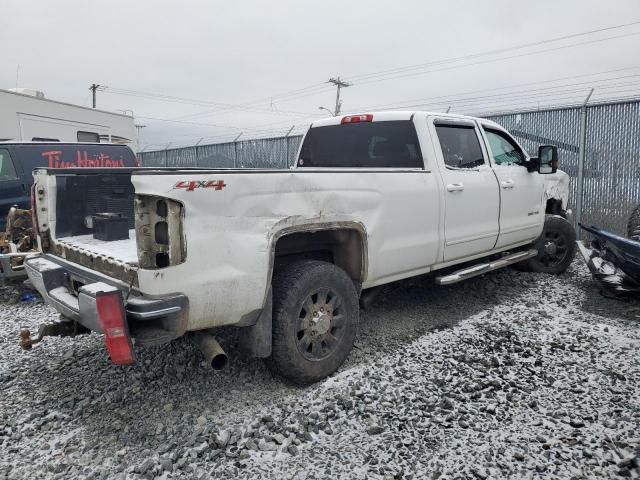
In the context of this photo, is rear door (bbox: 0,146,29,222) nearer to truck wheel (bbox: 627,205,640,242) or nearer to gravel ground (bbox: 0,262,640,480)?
gravel ground (bbox: 0,262,640,480)

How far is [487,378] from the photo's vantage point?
334cm

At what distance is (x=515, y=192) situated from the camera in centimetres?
521

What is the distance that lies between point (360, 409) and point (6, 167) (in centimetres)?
675

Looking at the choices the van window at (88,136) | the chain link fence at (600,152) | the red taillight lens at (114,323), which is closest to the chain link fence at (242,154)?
the van window at (88,136)

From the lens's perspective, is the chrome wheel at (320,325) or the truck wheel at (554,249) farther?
the truck wheel at (554,249)

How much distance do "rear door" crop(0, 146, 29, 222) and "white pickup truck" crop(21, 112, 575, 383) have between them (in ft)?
12.7

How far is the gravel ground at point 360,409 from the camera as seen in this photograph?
247 cm

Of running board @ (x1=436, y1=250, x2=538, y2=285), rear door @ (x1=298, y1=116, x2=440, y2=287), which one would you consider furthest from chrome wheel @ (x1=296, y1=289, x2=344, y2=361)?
running board @ (x1=436, y1=250, x2=538, y2=285)

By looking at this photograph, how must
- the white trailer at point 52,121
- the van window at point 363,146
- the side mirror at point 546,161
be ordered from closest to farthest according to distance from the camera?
1. the van window at point 363,146
2. the side mirror at point 546,161
3. the white trailer at point 52,121

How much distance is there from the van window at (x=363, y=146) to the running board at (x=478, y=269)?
1.05 metres

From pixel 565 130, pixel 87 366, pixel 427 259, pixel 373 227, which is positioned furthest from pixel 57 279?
pixel 565 130

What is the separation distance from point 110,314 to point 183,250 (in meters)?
0.48

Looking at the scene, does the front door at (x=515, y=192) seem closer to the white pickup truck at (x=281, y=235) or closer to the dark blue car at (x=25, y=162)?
the white pickup truck at (x=281, y=235)

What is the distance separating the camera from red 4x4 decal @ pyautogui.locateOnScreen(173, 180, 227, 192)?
245 cm
